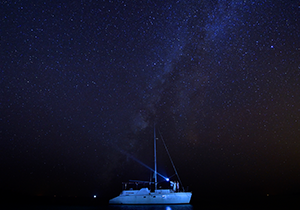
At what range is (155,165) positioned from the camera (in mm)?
57344

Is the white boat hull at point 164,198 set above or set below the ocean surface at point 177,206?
above

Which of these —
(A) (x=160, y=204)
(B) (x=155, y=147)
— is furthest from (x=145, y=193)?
(B) (x=155, y=147)

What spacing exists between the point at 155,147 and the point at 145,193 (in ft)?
40.1

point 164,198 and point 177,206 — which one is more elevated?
point 164,198

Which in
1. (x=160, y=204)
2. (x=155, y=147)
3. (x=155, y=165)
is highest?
(x=155, y=147)

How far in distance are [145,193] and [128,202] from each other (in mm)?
6014

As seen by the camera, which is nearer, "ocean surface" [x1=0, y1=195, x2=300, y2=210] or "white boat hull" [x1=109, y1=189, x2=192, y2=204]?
"white boat hull" [x1=109, y1=189, x2=192, y2=204]

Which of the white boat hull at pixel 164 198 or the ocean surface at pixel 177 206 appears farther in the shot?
the ocean surface at pixel 177 206

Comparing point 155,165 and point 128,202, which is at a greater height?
point 155,165

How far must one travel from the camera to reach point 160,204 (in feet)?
181

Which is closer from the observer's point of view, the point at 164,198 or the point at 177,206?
the point at 164,198

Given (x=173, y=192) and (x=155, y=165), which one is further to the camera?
(x=155, y=165)

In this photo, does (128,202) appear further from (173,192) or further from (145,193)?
(173,192)

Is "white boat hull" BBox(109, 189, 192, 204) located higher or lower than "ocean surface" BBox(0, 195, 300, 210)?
higher
